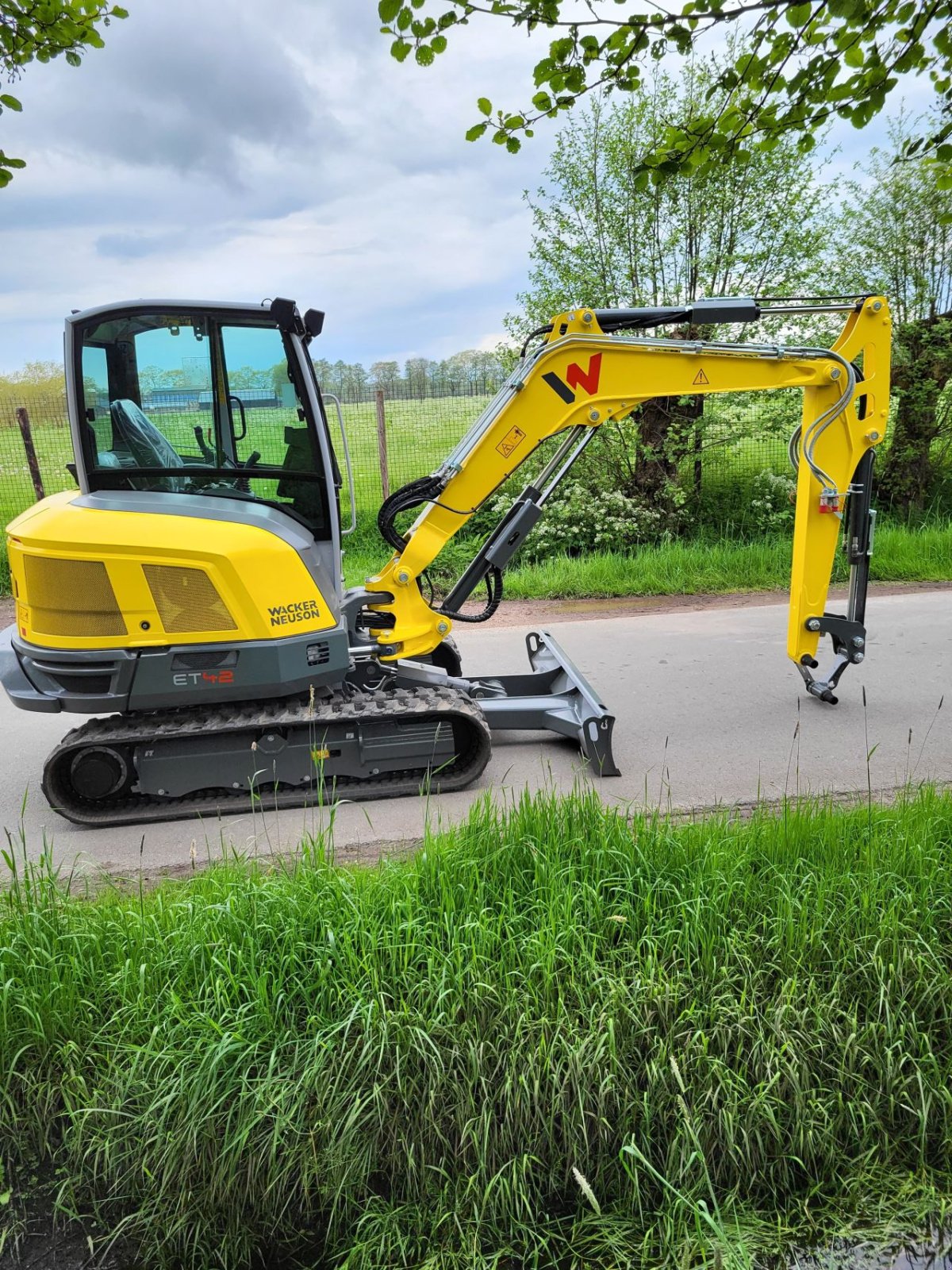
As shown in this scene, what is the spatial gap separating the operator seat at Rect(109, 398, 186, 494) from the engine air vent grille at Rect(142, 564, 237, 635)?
499 mm

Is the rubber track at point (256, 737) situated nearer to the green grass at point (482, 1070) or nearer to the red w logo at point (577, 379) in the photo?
the green grass at point (482, 1070)

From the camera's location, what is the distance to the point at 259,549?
4289mm

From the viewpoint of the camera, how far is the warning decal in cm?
498

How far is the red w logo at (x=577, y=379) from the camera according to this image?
16.1 ft

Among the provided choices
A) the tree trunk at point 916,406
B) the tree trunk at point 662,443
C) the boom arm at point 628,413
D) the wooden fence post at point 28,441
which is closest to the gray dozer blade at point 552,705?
the boom arm at point 628,413

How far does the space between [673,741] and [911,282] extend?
876 centimetres

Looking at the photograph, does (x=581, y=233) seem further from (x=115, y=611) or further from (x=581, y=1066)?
(x=581, y=1066)

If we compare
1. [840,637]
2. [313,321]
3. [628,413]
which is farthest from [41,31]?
[840,637]

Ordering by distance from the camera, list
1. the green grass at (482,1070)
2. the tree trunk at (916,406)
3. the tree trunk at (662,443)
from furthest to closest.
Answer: the tree trunk at (916,406) → the tree trunk at (662,443) → the green grass at (482,1070)

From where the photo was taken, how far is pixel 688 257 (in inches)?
415

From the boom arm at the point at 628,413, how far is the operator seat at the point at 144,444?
120cm

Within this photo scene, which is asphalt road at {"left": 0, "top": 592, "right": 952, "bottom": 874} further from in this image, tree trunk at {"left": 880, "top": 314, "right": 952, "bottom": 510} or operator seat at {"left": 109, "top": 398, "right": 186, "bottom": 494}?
tree trunk at {"left": 880, "top": 314, "right": 952, "bottom": 510}

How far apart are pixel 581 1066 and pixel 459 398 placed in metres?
10.8

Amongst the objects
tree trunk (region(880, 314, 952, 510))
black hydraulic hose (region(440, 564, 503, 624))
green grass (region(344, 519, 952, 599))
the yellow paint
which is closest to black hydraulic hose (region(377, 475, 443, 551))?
black hydraulic hose (region(440, 564, 503, 624))
